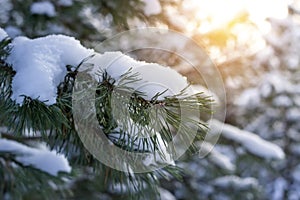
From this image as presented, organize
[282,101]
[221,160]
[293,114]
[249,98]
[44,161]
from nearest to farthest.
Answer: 1. [44,161]
2. [221,160]
3. [249,98]
4. [282,101]
5. [293,114]

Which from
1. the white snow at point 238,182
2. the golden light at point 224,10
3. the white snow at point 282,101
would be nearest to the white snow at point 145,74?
the golden light at point 224,10

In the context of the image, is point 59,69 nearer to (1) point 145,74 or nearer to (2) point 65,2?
(1) point 145,74

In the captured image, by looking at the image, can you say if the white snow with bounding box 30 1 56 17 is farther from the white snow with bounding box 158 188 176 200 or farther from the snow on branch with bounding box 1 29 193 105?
the white snow with bounding box 158 188 176 200

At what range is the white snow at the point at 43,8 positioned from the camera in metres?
1.64

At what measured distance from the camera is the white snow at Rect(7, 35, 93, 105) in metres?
0.59

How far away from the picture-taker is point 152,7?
1896mm

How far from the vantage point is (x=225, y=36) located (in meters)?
2.70

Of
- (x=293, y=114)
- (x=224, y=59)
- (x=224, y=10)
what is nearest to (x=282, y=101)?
(x=293, y=114)

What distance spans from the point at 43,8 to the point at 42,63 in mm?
1099

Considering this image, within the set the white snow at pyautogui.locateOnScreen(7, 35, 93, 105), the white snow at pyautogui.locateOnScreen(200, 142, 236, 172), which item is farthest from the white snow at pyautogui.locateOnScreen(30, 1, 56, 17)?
the white snow at pyautogui.locateOnScreen(200, 142, 236, 172)

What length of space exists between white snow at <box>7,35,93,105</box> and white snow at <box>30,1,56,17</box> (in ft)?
3.28

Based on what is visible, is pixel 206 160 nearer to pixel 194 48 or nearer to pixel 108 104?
pixel 194 48

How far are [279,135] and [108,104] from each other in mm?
4857

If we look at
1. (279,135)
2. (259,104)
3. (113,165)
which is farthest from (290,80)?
(113,165)
